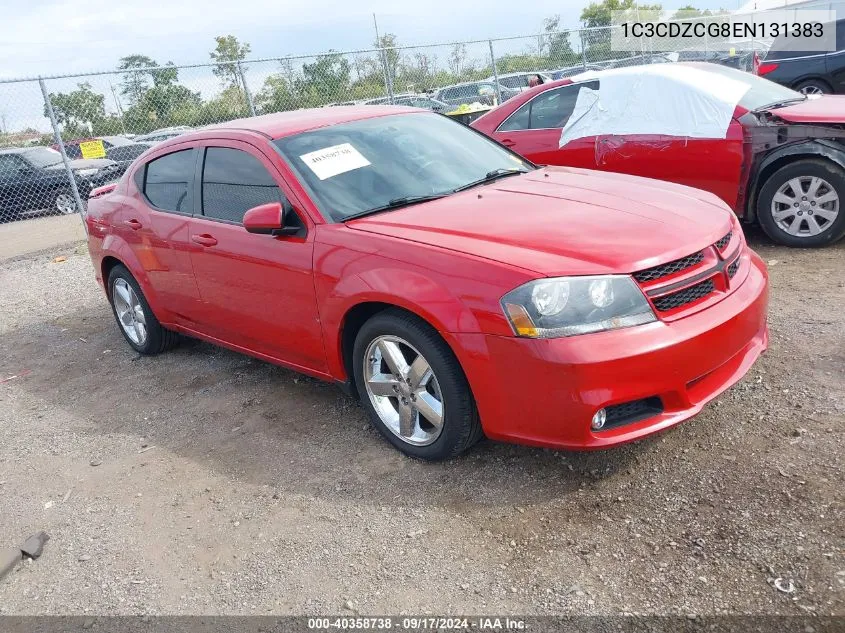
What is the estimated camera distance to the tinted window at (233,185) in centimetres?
404

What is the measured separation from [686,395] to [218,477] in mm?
2264

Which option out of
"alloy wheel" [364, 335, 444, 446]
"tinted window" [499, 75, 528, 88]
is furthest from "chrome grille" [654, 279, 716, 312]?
"tinted window" [499, 75, 528, 88]

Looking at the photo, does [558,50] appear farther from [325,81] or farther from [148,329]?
[148,329]

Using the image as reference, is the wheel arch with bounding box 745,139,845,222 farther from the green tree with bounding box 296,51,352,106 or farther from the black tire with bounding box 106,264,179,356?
the green tree with bounding box 296,51,352,106

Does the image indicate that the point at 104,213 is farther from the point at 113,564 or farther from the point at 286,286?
the point at 113,564

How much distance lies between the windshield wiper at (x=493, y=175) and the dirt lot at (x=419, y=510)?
1.38 metres

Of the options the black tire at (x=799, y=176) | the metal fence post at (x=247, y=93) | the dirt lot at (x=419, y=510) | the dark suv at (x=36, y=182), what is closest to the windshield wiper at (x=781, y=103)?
the black tire at (x=799, y=176)

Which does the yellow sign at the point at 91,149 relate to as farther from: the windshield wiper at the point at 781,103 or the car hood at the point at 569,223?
the windshield wiper at the point at 781,103

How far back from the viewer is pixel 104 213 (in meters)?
5.46

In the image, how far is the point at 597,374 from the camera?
9.25 ft

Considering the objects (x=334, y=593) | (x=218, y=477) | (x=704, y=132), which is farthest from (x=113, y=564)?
(x=704, y=132)

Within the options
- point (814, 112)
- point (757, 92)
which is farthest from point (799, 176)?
point (757, 92)

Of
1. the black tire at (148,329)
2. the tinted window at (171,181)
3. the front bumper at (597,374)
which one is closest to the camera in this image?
the front bumper at (597,374)

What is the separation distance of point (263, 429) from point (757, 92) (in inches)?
204
